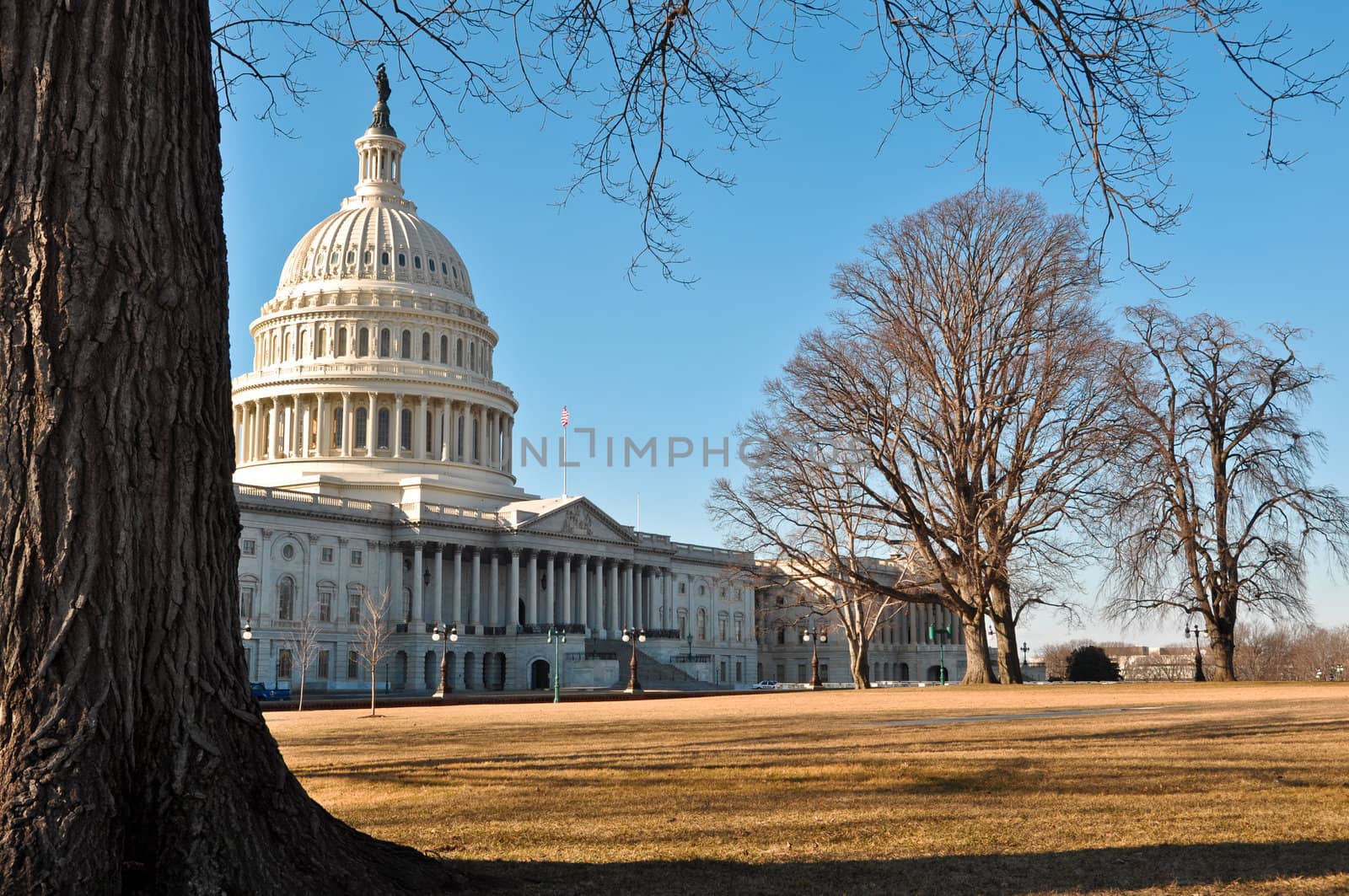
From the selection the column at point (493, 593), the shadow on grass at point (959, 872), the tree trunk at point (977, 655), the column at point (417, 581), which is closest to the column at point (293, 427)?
the column at point (417, 581)

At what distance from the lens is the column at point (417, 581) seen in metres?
95.7

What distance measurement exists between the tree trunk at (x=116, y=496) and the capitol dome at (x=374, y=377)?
93.8 meters

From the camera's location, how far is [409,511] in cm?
9619

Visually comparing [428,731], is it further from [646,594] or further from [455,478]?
[646,594]

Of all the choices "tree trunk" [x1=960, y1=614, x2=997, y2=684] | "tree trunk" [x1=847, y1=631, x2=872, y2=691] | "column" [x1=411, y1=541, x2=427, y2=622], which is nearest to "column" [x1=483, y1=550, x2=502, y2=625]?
"column" [x1=411, y1=541, x2=427, y2=622]

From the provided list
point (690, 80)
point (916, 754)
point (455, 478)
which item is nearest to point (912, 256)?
point (916, 754)

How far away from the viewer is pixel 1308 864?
8.12 meters

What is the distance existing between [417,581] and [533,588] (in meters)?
10.9

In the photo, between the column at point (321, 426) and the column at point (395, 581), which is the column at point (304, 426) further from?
the column at point (395, 581)

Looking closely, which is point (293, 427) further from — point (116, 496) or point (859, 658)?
point (116, 496)

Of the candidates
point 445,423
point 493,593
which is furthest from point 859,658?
point 445,423

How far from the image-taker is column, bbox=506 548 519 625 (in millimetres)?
100500

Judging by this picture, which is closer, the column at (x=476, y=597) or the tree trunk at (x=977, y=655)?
the tree trunk at (x=977, y=655)

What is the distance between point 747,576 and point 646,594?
229ft
